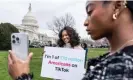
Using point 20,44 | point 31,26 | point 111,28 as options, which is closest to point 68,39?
point 20,44

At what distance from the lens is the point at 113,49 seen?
144 cm

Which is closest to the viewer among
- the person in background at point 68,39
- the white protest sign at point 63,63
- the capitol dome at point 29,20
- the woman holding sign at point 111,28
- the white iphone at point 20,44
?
the woman holding sign at point 111,28

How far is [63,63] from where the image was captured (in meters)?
5.43

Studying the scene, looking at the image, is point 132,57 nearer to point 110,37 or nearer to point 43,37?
point 110,37

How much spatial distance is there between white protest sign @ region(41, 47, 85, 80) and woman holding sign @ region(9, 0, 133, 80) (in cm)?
368

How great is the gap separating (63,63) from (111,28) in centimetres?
405

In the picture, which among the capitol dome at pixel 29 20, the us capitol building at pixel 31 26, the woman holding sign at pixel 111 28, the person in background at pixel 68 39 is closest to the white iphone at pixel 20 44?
the woman holding sign at pixel 111 28

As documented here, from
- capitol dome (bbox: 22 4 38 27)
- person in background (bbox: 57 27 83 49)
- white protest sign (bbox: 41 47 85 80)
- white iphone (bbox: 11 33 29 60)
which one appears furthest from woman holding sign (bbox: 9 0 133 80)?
capitol dome (bbox: 22 4 38 27)

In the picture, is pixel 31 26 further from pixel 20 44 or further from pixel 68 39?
pixel 20 44

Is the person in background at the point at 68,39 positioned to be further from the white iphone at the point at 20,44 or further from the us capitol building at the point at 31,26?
the us capitol building at the point at 31,26

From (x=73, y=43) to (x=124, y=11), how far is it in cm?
445

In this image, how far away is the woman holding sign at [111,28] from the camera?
4.35 ft

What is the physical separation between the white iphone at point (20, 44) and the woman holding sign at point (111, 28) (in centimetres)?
32

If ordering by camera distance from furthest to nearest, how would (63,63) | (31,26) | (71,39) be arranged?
(31,26), (71,39), (63,63)
